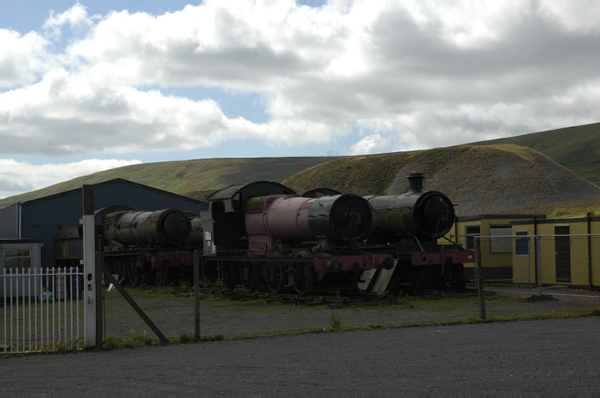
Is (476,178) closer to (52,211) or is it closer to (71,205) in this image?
(71,205)

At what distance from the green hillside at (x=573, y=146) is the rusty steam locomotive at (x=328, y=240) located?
10184 cm

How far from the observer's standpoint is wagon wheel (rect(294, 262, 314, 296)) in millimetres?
17812

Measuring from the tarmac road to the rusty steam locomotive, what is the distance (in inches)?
282

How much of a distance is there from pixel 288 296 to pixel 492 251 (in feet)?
28.0

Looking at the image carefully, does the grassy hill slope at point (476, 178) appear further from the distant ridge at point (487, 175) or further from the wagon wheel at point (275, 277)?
the wagon wheel at point (275, 277)

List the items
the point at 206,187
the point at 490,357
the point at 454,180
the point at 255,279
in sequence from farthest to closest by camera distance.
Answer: the point at 206,187 → the point at 454,180 → the point at 255,279 → the point at 490,357

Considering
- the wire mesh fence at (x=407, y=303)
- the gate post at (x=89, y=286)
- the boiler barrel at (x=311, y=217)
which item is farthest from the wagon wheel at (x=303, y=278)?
the gate post at (x=89, y=286)

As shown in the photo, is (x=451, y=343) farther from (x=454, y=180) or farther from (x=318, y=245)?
(x=454, y=180)

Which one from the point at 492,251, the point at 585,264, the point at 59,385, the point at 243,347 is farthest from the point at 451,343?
the point at 492,251

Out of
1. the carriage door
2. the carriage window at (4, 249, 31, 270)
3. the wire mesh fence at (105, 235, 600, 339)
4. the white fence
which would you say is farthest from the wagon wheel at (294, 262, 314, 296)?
the carriage window at (4, 249, 31, 270)

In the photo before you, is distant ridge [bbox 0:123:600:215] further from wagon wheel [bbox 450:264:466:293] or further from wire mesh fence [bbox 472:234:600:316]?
wagon wheel [bbox 450:264:466:293]

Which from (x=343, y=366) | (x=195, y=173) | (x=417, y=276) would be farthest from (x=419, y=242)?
(x=195, y=173)

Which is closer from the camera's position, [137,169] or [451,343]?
[451,343]

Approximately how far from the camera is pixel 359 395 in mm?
6234
